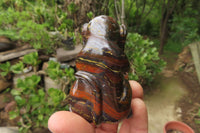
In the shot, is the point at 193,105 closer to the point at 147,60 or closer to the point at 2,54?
the point at 147,60

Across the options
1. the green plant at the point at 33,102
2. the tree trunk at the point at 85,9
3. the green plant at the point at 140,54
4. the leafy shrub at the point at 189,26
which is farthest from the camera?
the leafy shrub at the point at 189,26

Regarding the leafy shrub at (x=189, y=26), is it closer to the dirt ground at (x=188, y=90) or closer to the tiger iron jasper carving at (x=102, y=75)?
the dirt ground at (x=188, y=90)

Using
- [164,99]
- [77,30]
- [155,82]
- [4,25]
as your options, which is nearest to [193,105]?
[164,99]

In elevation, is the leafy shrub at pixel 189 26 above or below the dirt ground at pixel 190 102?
above

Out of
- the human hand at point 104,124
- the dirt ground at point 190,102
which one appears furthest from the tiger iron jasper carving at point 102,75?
the dirt ground at point 190,102

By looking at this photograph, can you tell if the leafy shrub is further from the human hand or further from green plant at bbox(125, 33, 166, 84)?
the human hand

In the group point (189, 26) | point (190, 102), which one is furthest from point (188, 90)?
point (189, 26)

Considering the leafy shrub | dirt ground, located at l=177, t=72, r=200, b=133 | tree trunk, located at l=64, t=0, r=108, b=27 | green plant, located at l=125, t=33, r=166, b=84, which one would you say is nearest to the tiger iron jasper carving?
green plant, located at l=125, t=33, r=166, b=84

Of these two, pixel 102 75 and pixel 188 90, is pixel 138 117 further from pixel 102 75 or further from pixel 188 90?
pixel 188 90
